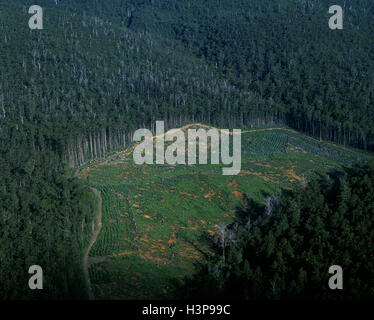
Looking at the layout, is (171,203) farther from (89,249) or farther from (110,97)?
(110,97)

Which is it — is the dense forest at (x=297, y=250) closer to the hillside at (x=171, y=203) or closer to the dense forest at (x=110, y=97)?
the hillside at (x=171, y=203)

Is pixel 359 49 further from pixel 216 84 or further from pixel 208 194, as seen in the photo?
pixel 208 194

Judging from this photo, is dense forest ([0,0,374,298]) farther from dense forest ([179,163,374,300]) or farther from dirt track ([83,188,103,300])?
dense forest ([179,163,374,300])

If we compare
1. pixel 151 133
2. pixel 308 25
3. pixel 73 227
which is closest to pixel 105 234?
pixel 73 227

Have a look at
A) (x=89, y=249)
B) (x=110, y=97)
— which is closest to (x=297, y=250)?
(x=89, y=249)

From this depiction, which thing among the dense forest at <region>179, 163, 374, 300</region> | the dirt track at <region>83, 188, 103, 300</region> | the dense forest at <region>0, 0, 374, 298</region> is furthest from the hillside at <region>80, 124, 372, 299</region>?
the dense forest at <region>0, 0, 374, 298</region>

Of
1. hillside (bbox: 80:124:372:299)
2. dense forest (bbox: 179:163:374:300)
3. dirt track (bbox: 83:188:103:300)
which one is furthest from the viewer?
hillside (bbox: 80:124:372:299)
